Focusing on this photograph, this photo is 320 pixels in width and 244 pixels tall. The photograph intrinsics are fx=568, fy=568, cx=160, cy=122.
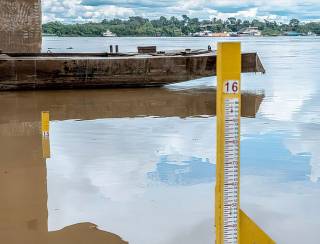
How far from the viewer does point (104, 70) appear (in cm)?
2075

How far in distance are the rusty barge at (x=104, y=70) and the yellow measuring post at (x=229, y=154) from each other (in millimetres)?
16601

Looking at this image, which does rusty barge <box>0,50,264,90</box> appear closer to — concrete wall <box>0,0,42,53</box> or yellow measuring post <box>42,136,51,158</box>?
concrete wall <box>0,0,42,53</box>

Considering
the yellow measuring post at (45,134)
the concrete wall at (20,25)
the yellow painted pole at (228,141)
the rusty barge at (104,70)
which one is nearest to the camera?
the yellow painted pole at (228,141)

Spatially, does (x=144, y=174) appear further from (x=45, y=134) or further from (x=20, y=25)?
(x=20, y=25)

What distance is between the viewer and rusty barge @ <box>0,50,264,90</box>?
1973 cm

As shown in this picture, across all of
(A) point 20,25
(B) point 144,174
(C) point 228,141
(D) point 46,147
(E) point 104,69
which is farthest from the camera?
(A) point 20,25

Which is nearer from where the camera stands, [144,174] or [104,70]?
[144,174]

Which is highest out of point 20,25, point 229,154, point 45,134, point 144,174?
point 20,25

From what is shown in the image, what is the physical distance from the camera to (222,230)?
3828 mm

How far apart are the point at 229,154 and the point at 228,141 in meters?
0.09

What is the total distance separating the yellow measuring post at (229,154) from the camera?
3.62m

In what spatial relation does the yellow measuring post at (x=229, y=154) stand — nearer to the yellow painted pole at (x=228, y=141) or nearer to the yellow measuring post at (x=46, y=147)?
the yellow painted pole at (x=228, y=141)

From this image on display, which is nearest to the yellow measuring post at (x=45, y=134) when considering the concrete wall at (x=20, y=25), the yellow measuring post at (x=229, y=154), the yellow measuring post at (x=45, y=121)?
the yellow measuring post at (x=45, y=121)

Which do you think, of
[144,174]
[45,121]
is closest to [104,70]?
[45,121]
